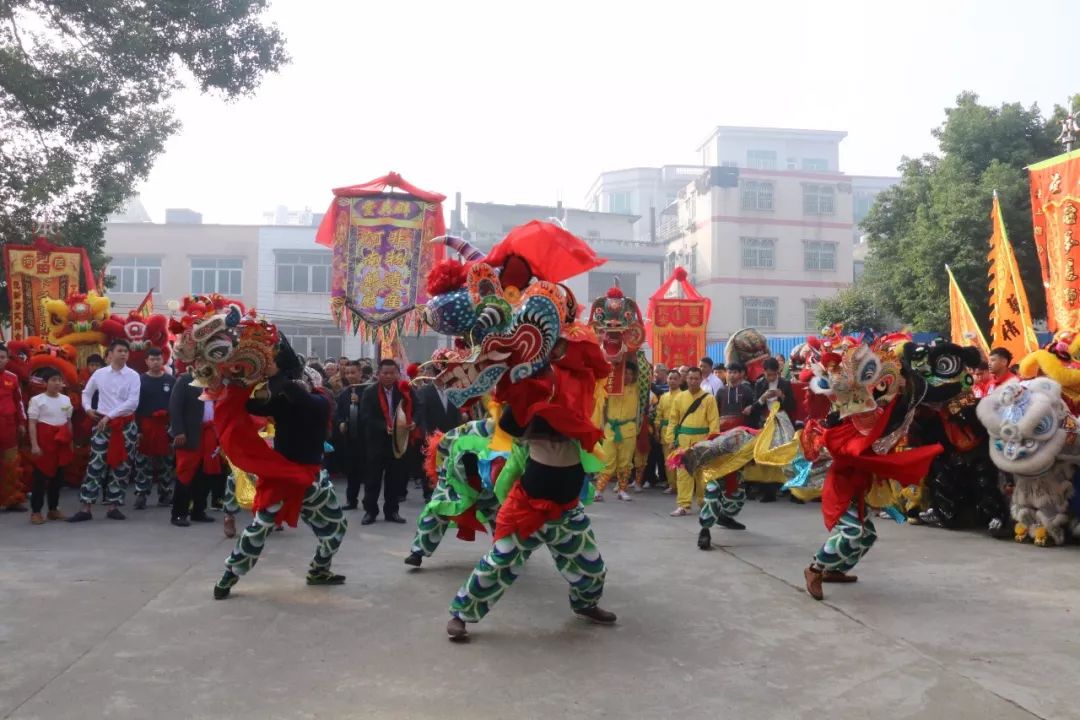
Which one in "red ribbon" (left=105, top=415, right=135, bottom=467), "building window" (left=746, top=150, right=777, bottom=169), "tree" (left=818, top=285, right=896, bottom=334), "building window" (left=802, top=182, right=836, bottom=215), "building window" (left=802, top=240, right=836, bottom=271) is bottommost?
"red ribbon" (left=105, top=415, right=135, bottom=467)

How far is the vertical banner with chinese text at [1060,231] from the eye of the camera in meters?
8.52

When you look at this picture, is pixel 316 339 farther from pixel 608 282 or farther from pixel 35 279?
pixel 35 279

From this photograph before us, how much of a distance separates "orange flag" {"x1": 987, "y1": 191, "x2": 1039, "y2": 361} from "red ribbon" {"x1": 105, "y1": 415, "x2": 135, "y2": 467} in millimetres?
8764

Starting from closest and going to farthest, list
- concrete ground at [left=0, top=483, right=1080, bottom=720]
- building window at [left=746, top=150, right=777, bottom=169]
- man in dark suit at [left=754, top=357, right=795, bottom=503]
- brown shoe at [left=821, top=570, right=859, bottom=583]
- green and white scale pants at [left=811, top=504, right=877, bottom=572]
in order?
1. concrete ground at [left=0, top=483, right=1080, bottom=720]
2. green and white scale pants at [left=811, top=504, right=877, bottom=572]
3. brown shoe at [left=821, top=570, right=859, bottom=583]
4. man in dark suit at [left=754, top=357, right=795, bottom=503]
5. building window at [left=746, top=150, right=777, bottom=169]

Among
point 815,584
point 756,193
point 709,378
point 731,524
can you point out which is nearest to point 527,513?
point 815,584

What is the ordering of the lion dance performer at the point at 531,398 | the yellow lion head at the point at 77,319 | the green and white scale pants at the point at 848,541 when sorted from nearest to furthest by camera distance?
the lion dance performer at the point at 531,398
the green and white scale pants at the point at 848,541
the yellow lion head at the point at 77,319

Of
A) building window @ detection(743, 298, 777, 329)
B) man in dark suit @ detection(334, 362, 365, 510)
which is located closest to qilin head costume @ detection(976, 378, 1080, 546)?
man in dark suit @ detection(334, 362, 365, 510)

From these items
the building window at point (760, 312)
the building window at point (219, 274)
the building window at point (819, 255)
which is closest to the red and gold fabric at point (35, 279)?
the building window at point (219, 274)

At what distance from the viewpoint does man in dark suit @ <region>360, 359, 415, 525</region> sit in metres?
7.91

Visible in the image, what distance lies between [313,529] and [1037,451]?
209 inches

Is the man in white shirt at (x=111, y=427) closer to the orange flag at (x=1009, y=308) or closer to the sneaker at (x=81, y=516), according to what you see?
the sneaker at (x=81, y=516)

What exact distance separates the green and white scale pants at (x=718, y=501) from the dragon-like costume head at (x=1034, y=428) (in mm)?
2089

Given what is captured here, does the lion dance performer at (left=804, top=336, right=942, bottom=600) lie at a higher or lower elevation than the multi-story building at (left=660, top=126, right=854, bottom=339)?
lower

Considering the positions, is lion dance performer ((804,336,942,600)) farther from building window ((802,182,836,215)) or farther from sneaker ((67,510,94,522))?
building window ((802,182,836,215))
